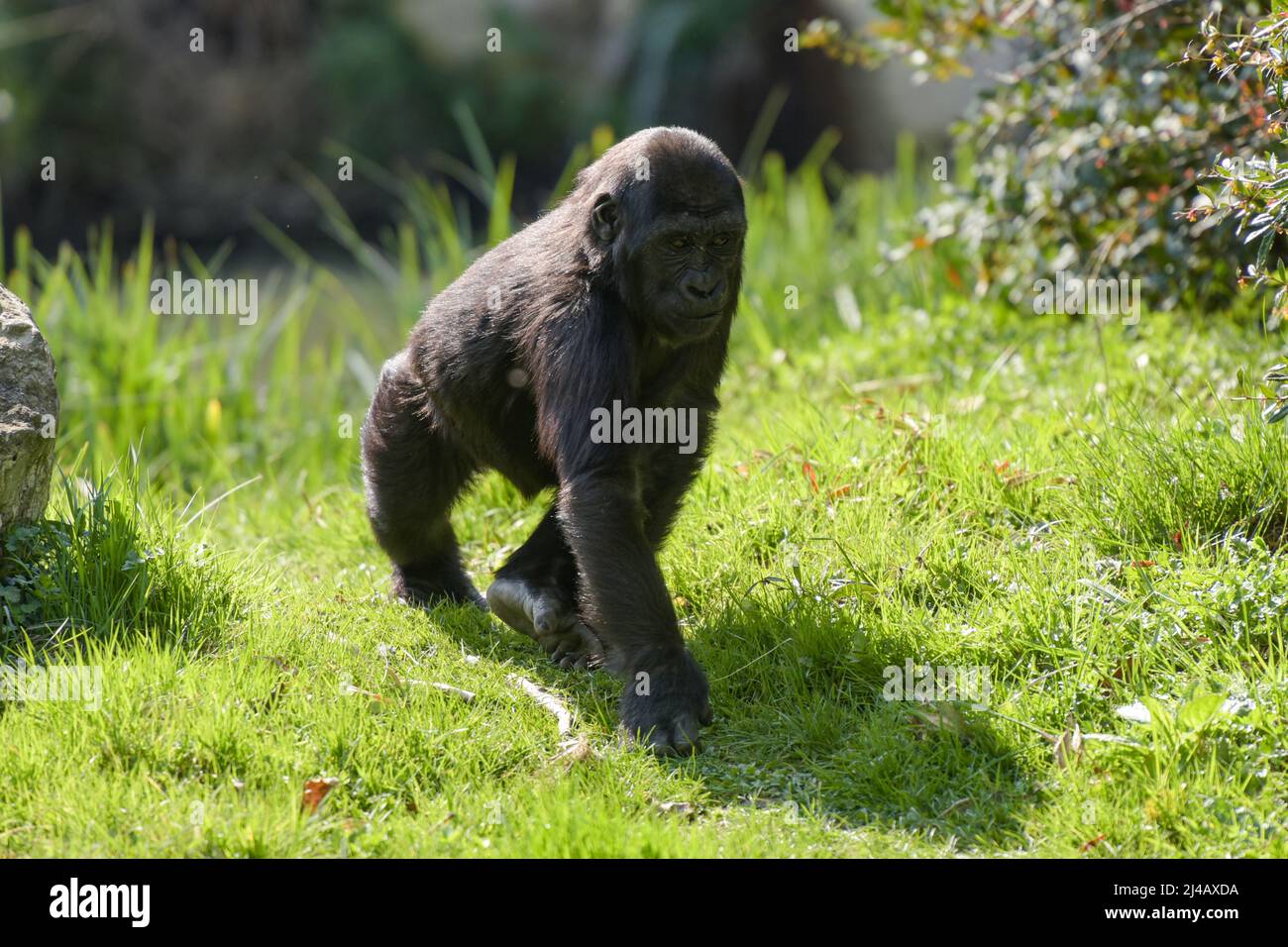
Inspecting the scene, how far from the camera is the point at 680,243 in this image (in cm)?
472

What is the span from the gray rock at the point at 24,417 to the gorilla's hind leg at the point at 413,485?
128 centimetres

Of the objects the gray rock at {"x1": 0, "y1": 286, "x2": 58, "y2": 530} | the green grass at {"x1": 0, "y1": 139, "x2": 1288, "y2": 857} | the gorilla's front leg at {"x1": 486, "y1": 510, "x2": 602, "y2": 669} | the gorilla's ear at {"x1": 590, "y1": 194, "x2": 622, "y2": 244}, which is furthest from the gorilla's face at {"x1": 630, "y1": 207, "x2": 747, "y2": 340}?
the gray rock at {"x1": 0, "y1": 286, "x2": 58, "y2": 530}

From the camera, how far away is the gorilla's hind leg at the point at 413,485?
18.2 feet

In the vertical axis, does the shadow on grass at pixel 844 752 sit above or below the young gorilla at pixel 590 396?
below

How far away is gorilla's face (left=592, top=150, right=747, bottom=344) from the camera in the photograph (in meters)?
4.70

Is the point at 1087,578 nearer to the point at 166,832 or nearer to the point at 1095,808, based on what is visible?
the point at 1095,808

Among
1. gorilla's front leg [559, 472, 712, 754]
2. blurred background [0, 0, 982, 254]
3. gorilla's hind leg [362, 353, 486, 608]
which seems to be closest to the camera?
gorilla's front leg [559, 472, 712, 754]

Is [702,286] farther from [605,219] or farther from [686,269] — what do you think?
[605,219]

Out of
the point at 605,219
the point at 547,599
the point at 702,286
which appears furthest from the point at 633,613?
the point at 605,219

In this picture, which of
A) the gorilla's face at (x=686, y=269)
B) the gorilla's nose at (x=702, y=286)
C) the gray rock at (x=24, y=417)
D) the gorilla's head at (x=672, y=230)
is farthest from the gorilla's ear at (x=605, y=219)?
the gray rock at (x=24, y=417)

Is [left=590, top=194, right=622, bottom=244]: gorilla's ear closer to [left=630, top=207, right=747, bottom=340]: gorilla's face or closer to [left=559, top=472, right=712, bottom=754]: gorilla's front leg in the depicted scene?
[left=630, top=207, right=747, bottom=340]: gorilla's face

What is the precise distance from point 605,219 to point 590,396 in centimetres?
69

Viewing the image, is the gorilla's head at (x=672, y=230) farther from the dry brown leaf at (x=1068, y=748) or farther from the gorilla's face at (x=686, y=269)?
the dry brown leaf at (x=1068, y=748)

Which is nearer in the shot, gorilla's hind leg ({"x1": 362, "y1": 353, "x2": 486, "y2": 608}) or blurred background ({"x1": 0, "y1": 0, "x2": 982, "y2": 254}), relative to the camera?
gorilla's hind leg ({"x1": 362, "y1": 353, "x2": 486, "y2": 608})
